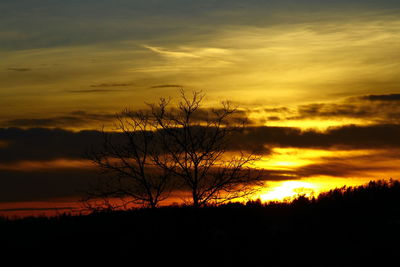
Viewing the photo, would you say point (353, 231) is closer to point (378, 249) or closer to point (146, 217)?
point (378, 249)

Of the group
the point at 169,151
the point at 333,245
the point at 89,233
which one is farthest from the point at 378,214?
the point at 169,151

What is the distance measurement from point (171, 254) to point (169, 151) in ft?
38.1

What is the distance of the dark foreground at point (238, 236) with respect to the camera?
15992 millimetres

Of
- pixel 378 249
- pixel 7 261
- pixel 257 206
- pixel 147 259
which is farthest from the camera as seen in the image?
pixel 257 206

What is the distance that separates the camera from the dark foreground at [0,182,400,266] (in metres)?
16.0

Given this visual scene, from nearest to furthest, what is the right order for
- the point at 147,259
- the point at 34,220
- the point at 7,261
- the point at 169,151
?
the point at 147,259
the point at 7,261
the point at 34,220
the point at 169,151

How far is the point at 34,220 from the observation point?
24.8 metres

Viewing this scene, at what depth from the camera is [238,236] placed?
17.7 m

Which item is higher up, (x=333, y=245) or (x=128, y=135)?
(x=128, y=135)

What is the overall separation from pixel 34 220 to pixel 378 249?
15.0m

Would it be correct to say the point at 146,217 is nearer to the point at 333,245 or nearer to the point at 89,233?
the point at 89,233

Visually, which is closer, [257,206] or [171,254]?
[171,254]

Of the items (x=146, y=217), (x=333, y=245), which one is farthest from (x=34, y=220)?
(x=333, y=245)

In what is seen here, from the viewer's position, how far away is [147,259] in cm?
1675
